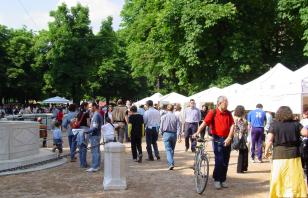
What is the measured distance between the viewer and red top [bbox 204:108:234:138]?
35.0 feet

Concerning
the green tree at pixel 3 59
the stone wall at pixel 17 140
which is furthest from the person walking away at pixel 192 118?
the green tree at pixel 3 59

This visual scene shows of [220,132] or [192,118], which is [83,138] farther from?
[192,118]

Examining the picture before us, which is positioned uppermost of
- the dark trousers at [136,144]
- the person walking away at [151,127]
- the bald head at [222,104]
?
the bald head at [222,104]

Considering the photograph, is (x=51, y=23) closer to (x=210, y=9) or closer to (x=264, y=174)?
(x=210, y=9)

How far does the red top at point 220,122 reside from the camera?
1066cm

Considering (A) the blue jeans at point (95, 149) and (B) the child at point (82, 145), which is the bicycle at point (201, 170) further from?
(B) the child at point (82, 145)

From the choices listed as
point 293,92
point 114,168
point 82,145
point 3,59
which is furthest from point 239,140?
point 3,59

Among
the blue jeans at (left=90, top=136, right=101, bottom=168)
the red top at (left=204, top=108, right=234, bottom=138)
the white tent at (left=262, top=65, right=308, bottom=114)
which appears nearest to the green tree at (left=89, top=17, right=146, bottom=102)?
the white tent at (left=262, top=65, right=308, bottom=114)

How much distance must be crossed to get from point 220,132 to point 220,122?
21cm

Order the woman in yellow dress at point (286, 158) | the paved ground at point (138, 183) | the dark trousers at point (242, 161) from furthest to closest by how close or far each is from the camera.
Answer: the dark trousers at point (242, 161) → the paved ground at point (138, 183) → the woman in yellow dress at point (286, 158)

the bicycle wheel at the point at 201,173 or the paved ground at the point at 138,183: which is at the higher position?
the bicycle wheel at the point at 201,173

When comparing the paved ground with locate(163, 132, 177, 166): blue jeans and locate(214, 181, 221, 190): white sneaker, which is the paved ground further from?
locate(163, 132, 177, 166): blue jeans

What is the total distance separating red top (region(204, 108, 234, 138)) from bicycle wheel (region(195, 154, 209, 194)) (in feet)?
2.06

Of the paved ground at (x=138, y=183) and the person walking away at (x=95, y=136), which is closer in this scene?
the paved ground at (x=138, y=183)
